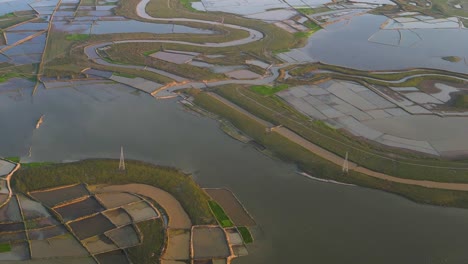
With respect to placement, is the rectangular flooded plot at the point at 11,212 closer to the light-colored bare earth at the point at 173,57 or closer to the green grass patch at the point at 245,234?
the green grass patch at the point at 245,234

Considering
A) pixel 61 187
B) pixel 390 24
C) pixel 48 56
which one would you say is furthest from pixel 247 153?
pixel 390 24

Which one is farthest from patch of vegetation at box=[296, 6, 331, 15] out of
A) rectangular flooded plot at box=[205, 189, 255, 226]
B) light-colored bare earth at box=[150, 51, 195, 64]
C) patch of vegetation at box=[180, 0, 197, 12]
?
rectangular flooded plot at box=[205, 189, 255, 226]

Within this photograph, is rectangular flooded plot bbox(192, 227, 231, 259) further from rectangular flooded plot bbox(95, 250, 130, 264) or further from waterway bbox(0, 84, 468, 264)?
rectangular flooded plot bbox(95, 250, 130, 264)

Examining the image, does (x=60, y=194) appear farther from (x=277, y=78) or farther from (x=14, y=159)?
(x=277, y=78)

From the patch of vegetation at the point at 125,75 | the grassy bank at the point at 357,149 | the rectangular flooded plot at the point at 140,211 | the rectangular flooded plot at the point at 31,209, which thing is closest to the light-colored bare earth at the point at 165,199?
the rectangular flooded plot at the point at 140,211

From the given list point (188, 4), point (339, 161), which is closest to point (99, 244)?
point (339, 161)

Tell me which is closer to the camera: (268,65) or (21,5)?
(268,65)

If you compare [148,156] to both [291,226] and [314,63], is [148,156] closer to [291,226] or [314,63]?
[291,226]

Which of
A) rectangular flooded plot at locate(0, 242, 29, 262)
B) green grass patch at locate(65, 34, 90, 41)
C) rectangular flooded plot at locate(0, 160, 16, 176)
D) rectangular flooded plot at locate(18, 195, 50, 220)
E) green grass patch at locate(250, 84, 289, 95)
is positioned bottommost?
rectangular flooded plot at locate(0, 242, 29, 262)
